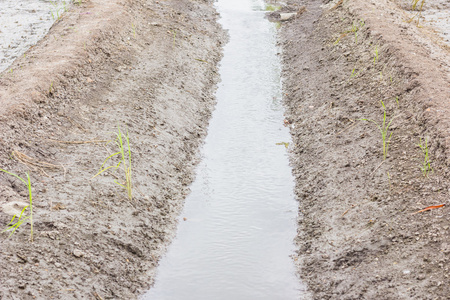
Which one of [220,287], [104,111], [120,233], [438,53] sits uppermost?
[438,53]

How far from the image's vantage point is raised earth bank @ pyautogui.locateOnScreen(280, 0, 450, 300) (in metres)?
3.53

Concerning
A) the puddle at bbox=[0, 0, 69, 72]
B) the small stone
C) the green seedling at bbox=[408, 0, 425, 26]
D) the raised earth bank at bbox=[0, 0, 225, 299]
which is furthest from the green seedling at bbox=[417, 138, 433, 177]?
the puddle at bbox=[0, 0, 69, 72]

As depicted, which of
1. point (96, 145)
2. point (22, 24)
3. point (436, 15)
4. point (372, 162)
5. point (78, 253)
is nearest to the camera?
point (78, 253)

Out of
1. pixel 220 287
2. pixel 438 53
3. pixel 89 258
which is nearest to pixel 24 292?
pixel 89 258

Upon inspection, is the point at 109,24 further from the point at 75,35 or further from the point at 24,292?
the point at 24,292

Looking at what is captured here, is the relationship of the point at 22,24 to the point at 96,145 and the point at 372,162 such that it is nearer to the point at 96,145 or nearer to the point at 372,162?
the point at 96,145

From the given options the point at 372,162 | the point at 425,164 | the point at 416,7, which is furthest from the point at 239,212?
the point at 416,7

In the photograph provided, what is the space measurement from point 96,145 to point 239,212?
1.80m

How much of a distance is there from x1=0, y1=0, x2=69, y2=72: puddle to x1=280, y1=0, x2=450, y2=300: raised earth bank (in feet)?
14.9

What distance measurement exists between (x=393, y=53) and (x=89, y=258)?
16.3ft

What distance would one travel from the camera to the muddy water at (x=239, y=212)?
12.8 ft

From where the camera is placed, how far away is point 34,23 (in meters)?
8.41

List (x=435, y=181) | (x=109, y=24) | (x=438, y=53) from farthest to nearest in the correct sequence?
(x=109, y=24) < (x=438, y=53) < (x=435, y=181)

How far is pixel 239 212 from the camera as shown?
Answer: 4844mm
